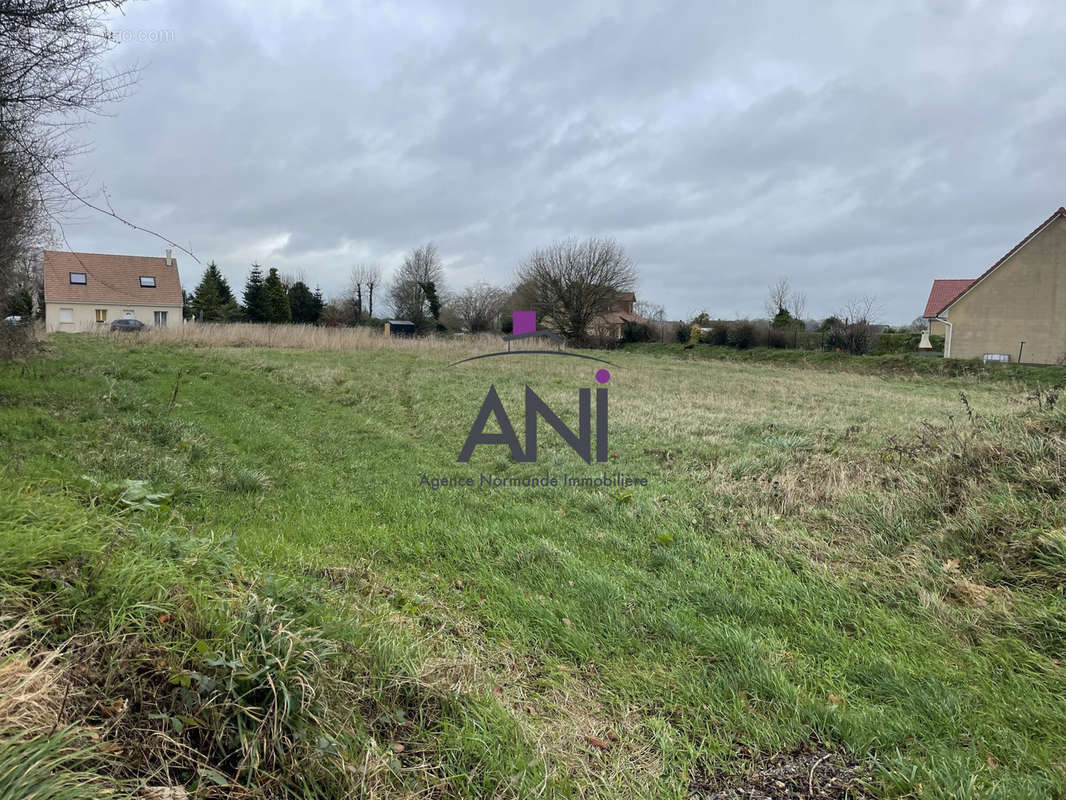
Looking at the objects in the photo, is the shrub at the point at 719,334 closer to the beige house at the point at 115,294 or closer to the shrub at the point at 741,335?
the shrub at the point at 741,335

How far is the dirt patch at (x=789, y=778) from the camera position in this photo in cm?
195

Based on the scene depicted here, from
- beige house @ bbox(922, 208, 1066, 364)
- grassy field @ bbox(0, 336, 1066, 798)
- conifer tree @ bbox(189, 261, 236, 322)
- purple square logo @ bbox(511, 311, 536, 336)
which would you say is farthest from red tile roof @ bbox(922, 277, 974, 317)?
conifer tree @ bbox(189, 261, 236, 322)

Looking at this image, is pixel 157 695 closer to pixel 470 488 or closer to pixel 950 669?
pixel 950 669

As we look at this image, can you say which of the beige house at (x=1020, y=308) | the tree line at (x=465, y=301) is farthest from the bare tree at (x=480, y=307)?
the beige house at (x=1020, y=308)

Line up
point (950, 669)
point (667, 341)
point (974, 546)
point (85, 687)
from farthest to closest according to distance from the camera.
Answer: point (667, 341) → point (974, 546) → point (950, 669) → point (85, 687)

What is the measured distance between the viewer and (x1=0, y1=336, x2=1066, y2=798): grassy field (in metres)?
1.67

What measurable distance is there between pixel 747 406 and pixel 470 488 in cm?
709

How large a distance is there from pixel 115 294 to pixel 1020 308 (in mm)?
48620

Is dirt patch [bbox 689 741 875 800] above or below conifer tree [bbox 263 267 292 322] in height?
below

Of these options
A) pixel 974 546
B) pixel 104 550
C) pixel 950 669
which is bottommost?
pixel 950 669

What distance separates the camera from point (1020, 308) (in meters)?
21.7

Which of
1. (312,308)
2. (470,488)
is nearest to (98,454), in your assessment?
(470,488)

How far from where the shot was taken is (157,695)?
1648mm

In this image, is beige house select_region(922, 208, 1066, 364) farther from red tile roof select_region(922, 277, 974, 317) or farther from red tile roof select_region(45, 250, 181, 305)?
red tile roof select_region(45, 250, 181, 305)
